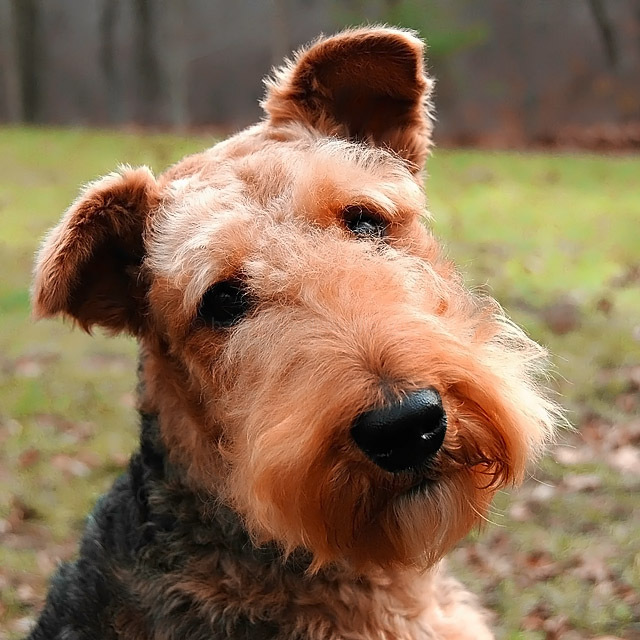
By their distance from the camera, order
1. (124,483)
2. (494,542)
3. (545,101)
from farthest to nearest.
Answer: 1. (545,101)
2. (494,542)
3. (124,483)

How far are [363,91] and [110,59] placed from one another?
2288cm

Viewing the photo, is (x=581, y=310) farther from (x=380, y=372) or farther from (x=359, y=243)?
(x=380, y=372)

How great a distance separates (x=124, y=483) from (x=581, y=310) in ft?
19.6

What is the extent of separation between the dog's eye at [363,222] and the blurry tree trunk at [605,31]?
61.8 ft

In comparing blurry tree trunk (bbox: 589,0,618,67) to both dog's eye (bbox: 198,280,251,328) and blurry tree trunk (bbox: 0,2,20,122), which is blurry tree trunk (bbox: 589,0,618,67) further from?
dog's eye (bbox: 198,280,251,328)

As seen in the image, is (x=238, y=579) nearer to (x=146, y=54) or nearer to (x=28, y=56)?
(x=146, y=54)

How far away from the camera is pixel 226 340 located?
8.71 ft

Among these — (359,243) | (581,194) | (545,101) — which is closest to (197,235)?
(359,243)

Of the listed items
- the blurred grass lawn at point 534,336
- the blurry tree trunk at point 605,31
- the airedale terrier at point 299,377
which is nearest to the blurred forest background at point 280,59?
the blurry tree trunk at point 605,31

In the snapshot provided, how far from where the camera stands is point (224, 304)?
2.67 m

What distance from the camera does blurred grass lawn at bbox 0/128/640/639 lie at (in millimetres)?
4355

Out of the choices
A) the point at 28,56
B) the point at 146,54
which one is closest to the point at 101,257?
the point at 146,54

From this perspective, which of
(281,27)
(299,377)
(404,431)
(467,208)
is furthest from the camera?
(281,27)

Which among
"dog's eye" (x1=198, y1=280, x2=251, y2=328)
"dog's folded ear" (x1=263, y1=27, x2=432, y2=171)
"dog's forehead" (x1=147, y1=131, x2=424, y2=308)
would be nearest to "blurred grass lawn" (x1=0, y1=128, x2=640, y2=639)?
"dog's folded ear" (x1=263, y1=27, x2=432, y2=171)
